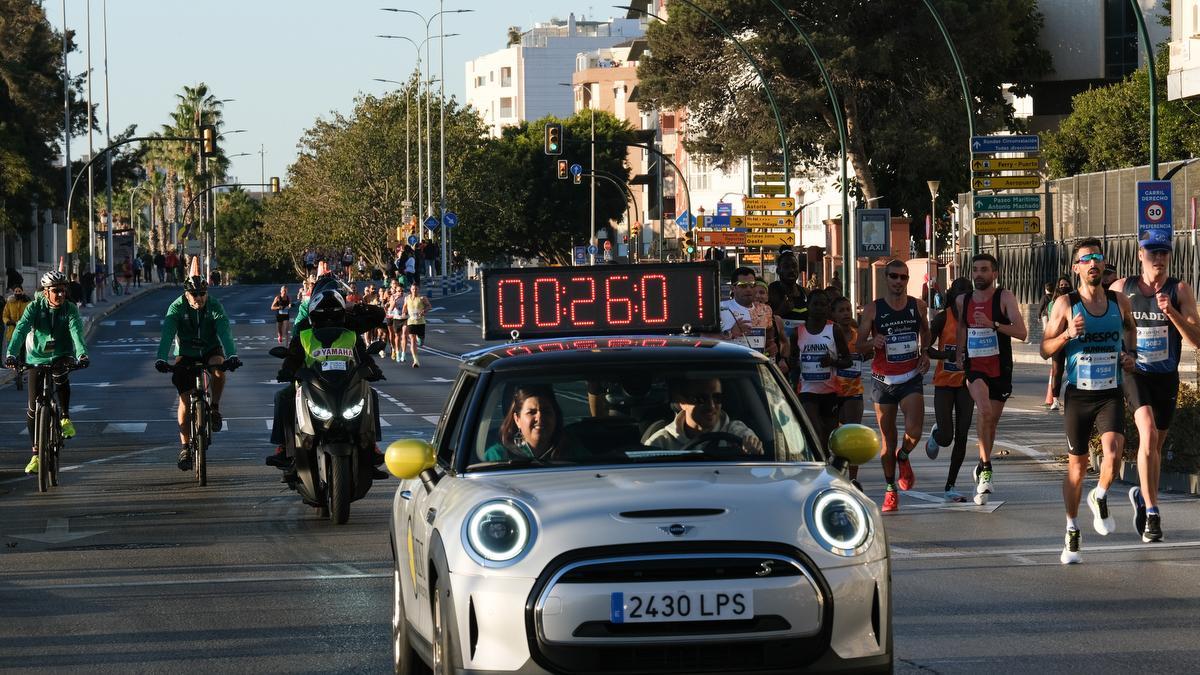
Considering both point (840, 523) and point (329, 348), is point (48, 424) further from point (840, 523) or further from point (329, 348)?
point (840, 523)

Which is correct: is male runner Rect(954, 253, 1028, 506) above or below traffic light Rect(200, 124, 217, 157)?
below

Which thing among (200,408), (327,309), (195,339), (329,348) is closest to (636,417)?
(329,348)

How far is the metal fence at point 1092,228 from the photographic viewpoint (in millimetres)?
34781

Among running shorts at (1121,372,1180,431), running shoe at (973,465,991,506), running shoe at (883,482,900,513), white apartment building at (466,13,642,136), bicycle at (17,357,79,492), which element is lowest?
running shoe at (883,482,900,513)

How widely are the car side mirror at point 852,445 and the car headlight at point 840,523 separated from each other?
0.73 m

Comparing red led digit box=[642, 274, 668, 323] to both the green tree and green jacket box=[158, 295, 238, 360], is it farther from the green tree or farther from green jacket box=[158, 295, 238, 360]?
the green tree

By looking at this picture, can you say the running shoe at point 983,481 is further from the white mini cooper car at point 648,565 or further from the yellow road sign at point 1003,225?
the yellow road sign at point 1003,225

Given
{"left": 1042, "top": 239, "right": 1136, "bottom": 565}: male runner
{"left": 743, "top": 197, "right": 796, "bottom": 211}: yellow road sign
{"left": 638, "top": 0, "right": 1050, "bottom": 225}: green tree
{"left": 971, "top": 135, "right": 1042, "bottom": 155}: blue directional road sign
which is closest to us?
{"left": 1042, "top": 239, "right": 1136, "bottom": 565}: male runner

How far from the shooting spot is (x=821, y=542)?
6230 mm

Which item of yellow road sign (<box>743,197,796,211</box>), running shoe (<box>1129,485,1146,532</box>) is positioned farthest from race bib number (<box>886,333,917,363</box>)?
yellow road sign (<box>743,197,796,211</box>)

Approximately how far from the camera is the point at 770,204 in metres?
46.2

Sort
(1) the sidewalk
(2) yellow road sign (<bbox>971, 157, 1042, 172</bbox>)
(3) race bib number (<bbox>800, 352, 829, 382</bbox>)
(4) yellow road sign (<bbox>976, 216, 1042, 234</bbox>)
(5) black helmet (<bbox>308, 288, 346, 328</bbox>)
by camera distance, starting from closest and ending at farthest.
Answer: (5) black helmet (<bbox>308, 288, 346, 328</bbox>) < (3) race bib number (<bbox>800, 352, 829, 382</bbox>) < (2) yellow road sign (<bbox>971, 157, 1042, 172</bbox>) < (4) yellow road sign (<bbox>976, 216, 1042, 234</bbox>) < (1) the sidewalk

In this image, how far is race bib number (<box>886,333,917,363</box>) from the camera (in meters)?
14.1

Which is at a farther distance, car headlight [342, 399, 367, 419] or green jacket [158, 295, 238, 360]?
green jacket [158, 295, 238, 360]
